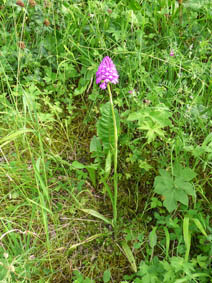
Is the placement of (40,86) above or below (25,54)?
below

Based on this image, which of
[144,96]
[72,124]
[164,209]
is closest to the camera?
[164,209]

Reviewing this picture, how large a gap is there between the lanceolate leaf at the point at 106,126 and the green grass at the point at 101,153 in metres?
0.08

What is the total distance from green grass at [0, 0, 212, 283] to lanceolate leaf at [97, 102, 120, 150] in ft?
0.28

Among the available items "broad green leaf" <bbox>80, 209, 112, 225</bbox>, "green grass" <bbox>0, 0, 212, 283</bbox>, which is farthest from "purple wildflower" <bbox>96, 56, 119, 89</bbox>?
"broad green leaf" <bbox>80, 209, 112, 225</bbox>

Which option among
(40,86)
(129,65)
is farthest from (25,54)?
(129,65)

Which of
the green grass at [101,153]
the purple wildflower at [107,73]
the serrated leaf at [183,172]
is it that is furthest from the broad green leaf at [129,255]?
the purple wildflower at [107,73]

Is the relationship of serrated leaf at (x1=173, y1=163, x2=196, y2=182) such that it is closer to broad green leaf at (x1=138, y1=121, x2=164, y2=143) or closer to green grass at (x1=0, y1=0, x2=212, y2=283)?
green grass at (x1=0, y1=0, x2=212, y2=283)

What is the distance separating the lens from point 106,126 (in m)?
1.50

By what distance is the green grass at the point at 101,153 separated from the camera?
1.33m

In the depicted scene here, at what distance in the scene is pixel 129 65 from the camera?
1.75m

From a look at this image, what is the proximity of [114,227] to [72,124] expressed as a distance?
0.71 meters

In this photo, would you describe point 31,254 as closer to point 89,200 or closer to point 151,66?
point 89,200

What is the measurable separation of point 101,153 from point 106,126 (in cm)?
16

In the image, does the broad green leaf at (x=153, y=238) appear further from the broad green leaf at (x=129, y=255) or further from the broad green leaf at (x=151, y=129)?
the broad green leaf at (x=151, y=129)
